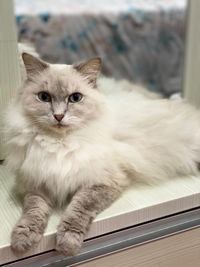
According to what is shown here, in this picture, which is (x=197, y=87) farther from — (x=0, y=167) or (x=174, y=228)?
(x=0, y=167)

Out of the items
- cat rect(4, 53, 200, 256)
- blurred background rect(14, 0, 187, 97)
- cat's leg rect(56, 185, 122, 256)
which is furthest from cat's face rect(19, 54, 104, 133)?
blurred background rect(14, 0, 187, 97)

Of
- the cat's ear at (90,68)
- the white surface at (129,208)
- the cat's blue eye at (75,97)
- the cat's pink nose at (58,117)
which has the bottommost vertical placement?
the white surface at (129,208)

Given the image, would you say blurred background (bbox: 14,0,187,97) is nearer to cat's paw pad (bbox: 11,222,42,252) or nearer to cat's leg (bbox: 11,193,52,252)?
cat's leg (bbox: 11,193,52,252)

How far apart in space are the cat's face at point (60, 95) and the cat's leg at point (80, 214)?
7.8 inches

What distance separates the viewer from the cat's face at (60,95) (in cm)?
90

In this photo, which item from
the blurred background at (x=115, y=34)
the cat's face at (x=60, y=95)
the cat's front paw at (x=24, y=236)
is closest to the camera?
the cat's front paw at (x=24, y=236)

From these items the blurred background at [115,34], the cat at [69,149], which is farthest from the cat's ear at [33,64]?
the blurred background at [115,34]

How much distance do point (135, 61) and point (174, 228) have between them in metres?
2.21

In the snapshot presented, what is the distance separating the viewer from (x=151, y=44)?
3.02 m

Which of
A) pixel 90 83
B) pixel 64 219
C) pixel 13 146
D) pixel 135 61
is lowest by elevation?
pixel 135 61

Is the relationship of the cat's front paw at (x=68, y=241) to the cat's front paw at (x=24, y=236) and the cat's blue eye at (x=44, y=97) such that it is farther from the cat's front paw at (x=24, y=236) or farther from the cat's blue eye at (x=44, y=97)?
the cat's blue eye at (x=44, y=97)

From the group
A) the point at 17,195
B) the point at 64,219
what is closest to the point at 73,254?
the point at 64,219

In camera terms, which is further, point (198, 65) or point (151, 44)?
point (151, 44)

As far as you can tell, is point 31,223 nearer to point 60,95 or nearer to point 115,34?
point 60,95
